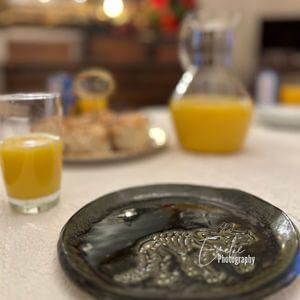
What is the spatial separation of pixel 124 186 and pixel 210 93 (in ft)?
1.27

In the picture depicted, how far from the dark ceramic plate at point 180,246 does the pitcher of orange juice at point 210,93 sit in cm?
34

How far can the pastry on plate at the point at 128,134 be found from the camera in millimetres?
854

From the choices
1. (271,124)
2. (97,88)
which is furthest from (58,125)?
(271,124)

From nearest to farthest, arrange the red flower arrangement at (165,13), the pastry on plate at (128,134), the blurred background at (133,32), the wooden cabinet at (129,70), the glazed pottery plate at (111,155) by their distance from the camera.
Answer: the glazed pottery plate at (111,155)
the pastry on plate at (128,134)
the wooden cabinet at (129,70)
the red flower arrangement at (165,13)
the blurred background at (133,32)

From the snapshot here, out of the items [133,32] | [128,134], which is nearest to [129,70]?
[133,32]

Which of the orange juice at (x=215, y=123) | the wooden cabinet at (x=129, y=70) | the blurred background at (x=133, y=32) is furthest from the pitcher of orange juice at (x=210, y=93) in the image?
the blurred background at (x=133, y=32)

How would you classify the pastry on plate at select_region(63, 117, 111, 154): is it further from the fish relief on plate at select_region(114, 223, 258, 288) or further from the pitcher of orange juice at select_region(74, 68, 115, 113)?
the fish relief on plate at select_region(114, 223, 258, 288)

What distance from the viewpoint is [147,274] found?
13.6 inches

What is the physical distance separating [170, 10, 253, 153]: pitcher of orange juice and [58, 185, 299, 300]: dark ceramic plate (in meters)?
0.34

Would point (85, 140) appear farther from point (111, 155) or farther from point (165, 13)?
point (165, 13)

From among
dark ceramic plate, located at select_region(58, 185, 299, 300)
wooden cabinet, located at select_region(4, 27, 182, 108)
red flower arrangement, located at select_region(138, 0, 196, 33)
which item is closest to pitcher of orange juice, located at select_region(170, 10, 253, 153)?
dark ceramic plate, located at select_region(58, 185, 299, 300)

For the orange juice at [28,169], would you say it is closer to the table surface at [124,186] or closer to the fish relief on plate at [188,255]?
the table surface at [124,186]

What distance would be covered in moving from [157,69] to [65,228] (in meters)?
2.72

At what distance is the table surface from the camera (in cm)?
36
